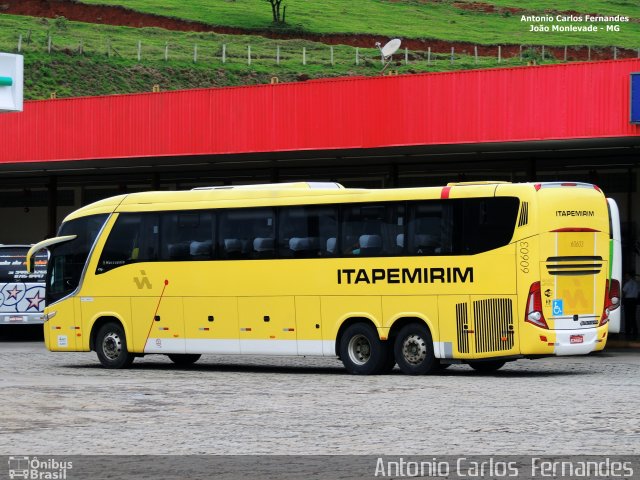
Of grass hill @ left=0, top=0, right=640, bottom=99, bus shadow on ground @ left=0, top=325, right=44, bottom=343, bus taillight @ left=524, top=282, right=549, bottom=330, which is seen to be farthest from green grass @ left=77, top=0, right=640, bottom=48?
bus taillight @ left=524, top=282, right=549, bottom=330

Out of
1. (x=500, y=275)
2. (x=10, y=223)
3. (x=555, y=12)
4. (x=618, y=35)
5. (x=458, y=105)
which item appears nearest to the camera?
(x=500, y=275)

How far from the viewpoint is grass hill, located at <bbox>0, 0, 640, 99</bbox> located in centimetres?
9000

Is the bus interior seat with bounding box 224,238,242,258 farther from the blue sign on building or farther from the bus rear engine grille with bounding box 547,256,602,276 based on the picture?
the blue sign on building

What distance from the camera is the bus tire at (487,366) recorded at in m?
25.6

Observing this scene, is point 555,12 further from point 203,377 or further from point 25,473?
point 25,473

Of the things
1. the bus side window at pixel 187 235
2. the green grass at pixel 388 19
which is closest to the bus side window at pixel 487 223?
the bus side window at pixel 187 235

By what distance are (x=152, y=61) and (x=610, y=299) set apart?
232ft

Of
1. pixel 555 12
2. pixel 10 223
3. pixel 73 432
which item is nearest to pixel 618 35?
pixel 555 12

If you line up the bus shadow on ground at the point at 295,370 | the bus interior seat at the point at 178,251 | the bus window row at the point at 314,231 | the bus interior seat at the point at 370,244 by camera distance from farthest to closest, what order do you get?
the bus interior seat at the point at 178,251 → the bus interior seat at the point at 370,244 → the bus shadow on ground at the point at 295,370 → the bus window row at the point at 314,231

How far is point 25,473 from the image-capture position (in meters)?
11.7

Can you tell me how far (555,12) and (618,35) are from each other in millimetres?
11549

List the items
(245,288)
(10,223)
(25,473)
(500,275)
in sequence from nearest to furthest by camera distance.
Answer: (25,473)
(500,275)
(245,288)
(10,223)

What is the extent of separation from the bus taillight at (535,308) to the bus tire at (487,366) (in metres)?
2.22

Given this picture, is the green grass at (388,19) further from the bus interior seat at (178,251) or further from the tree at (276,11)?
the bus interior seat at (178,251)
